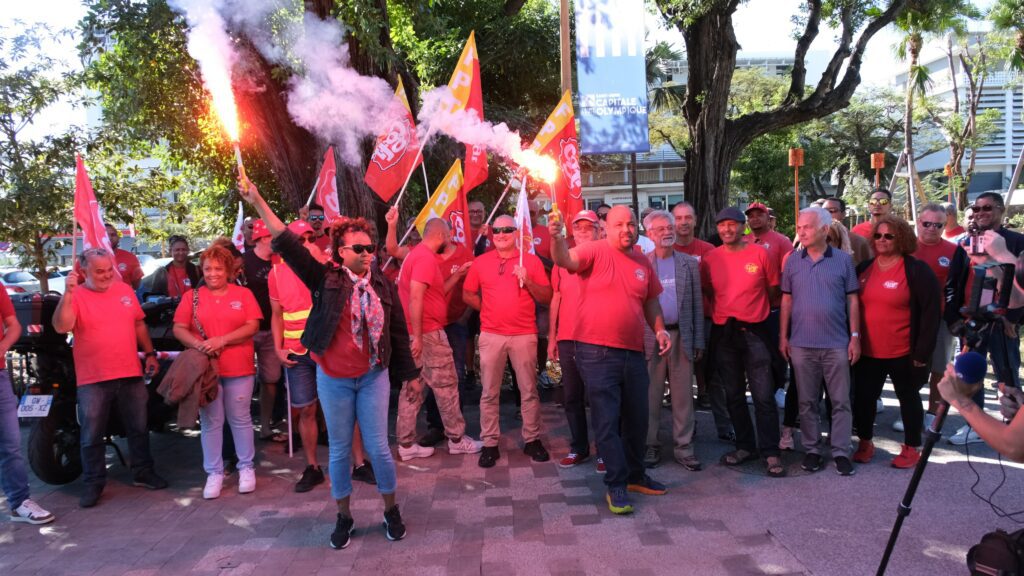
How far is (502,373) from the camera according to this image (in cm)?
605

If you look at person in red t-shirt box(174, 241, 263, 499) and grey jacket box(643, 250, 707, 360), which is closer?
person in red t-shirt box(174, 241, 263, 499)

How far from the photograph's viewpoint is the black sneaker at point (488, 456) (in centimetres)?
586

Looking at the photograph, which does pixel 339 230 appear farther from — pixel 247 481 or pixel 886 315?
pixel 886 315

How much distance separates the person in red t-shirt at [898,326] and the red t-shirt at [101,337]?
564 cm

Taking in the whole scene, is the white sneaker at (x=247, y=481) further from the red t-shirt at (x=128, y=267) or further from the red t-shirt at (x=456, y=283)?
the red t-shirt at (x=128, y=267)

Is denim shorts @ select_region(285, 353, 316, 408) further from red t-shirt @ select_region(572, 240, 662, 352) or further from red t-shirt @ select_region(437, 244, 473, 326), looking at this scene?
red t-shirt @ select_region(572, 240, 662, 352)

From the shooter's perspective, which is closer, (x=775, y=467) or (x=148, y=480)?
(x=775, y=467)

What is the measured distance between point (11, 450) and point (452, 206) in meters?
4.05

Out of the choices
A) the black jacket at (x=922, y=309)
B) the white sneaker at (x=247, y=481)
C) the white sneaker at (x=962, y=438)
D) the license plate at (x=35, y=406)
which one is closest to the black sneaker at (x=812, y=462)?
the black jacket at (x=922, y=309)

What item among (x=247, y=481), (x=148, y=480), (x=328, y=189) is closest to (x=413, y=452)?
(x=247, y=481)

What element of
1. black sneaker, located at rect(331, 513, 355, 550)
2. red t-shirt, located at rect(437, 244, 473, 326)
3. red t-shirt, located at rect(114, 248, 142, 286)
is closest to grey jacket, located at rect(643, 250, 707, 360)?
red t-shirt, located at rect(437, 244, 473, 326)

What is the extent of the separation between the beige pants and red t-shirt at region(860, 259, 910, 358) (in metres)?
2.63

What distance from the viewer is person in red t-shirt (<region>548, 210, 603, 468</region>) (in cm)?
512

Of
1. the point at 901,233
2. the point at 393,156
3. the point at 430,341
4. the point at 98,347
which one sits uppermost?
the point at 393,156
